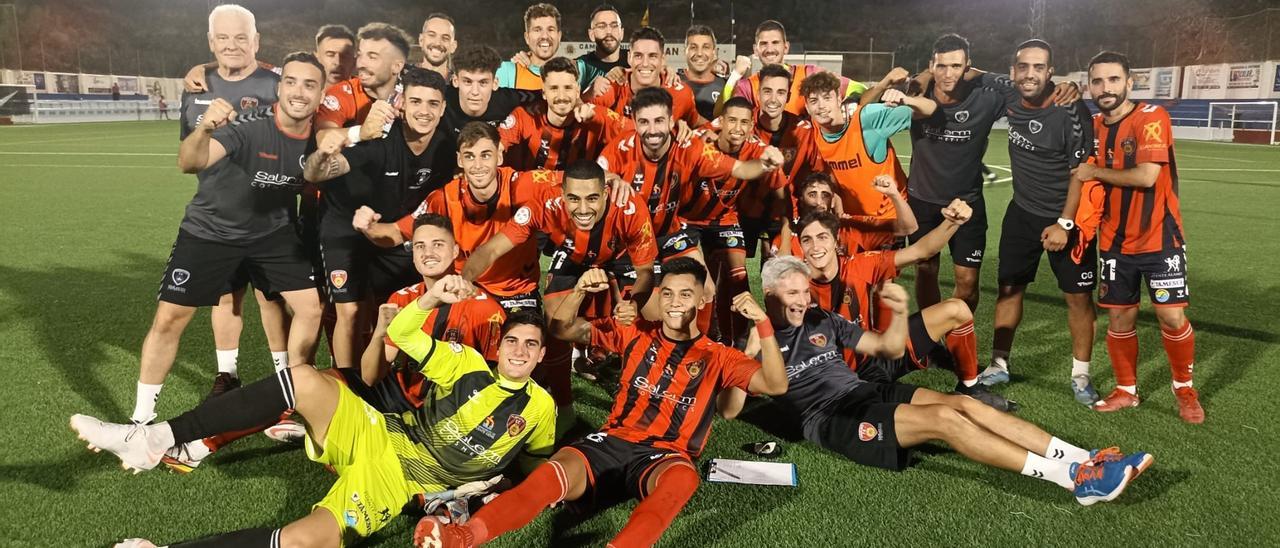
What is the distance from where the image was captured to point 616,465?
13.2ft

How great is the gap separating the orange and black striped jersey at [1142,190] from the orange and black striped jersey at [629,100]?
2758mm

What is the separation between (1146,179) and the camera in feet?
17.1

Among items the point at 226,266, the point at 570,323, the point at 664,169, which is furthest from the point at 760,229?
the point at 226,266

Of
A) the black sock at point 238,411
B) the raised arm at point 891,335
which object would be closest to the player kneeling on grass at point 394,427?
the black sock at point 238,411

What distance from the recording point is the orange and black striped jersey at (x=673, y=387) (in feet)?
13.9

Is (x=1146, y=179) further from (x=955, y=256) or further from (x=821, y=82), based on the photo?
(x=821, y=82)

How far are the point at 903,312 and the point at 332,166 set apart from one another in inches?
131

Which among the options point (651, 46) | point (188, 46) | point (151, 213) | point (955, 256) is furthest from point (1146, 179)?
point (188, 46)

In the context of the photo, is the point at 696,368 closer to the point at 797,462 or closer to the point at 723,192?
the point at 797,462

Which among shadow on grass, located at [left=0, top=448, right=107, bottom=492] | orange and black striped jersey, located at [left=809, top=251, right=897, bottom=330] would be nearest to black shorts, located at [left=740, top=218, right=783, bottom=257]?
orange and black striped jersey, located at [left=809, top=251, right=897, bottom=330]

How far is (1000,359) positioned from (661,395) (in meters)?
3.04

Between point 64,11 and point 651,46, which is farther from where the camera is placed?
point 64,11

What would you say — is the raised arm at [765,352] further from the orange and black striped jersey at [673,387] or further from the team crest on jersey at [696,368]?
the team crest on jersey at [696,368]

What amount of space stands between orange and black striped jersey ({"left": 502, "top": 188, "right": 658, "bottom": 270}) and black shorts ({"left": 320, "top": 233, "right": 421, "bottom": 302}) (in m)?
0.86
